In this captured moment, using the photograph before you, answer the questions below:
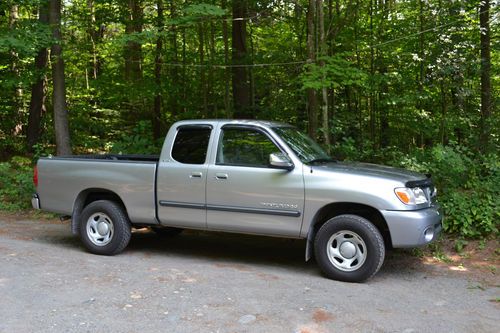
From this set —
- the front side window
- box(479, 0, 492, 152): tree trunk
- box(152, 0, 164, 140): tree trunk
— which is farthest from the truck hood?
box(152, 0, 164, 140): tree trunk

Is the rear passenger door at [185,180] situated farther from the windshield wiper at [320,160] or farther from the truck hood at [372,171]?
the truck hood at [372,171]

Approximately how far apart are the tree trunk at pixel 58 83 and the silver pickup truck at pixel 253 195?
5.58 metres

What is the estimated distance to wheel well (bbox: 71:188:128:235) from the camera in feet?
25.6

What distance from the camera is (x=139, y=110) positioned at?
60.3 feet

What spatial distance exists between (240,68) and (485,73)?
6.82 meters

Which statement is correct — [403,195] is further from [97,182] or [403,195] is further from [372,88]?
[372,88]

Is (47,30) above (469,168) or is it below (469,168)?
above

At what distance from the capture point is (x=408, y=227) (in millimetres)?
6016

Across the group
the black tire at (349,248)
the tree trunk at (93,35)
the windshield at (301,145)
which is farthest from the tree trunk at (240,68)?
the black tire at (349,248)

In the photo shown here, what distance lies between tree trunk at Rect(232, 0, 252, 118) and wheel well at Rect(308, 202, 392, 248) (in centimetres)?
864

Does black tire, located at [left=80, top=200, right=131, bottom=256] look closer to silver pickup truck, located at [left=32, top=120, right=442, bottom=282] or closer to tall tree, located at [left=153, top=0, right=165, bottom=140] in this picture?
silver pickup truck, located at [left=32, top=120, right=442, bottom=282]

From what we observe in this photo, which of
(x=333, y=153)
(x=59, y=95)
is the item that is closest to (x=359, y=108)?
(x=333, y=153)

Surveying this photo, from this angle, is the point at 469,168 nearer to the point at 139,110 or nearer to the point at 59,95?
the point at 59,95

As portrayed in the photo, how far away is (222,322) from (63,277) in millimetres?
2487
